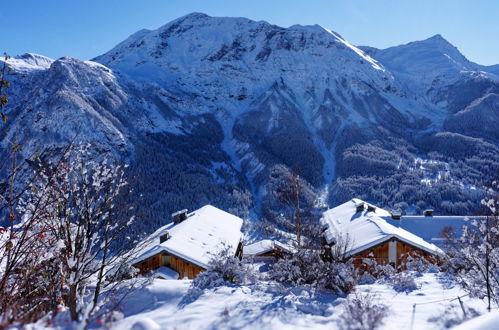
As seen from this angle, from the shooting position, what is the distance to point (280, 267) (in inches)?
348

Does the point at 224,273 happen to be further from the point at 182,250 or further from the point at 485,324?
the point at 182,250

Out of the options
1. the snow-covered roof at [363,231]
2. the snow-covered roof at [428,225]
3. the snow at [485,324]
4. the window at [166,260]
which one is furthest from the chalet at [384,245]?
the snow at [485,324]

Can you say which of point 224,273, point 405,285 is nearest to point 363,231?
point 405,285

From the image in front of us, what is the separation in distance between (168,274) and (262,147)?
11351 cm

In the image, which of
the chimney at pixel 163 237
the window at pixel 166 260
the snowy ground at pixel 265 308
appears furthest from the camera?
the chimney at pixel 163 237

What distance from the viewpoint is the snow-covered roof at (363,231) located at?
68.1 feet

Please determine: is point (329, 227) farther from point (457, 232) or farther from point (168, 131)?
point (168, 131)

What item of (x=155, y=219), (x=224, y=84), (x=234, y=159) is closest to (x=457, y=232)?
(x=155, y=219)

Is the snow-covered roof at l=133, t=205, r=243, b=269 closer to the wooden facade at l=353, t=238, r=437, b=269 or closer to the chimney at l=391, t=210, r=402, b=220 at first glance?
the wooden facade at l=353, t=238, r=437, b=269

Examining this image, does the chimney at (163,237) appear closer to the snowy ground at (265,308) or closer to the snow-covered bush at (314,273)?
the snowy ground at (265,308)

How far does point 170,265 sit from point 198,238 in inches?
131

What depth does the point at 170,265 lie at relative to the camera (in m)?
20.4

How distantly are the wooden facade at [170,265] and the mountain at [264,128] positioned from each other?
41070 millimetres

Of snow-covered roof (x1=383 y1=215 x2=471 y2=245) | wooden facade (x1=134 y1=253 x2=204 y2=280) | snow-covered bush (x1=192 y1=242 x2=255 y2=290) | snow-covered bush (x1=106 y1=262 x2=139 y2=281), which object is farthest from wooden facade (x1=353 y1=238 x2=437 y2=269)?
snow-covered bush (x1=106 y1=262 x2=139 y2=281)
